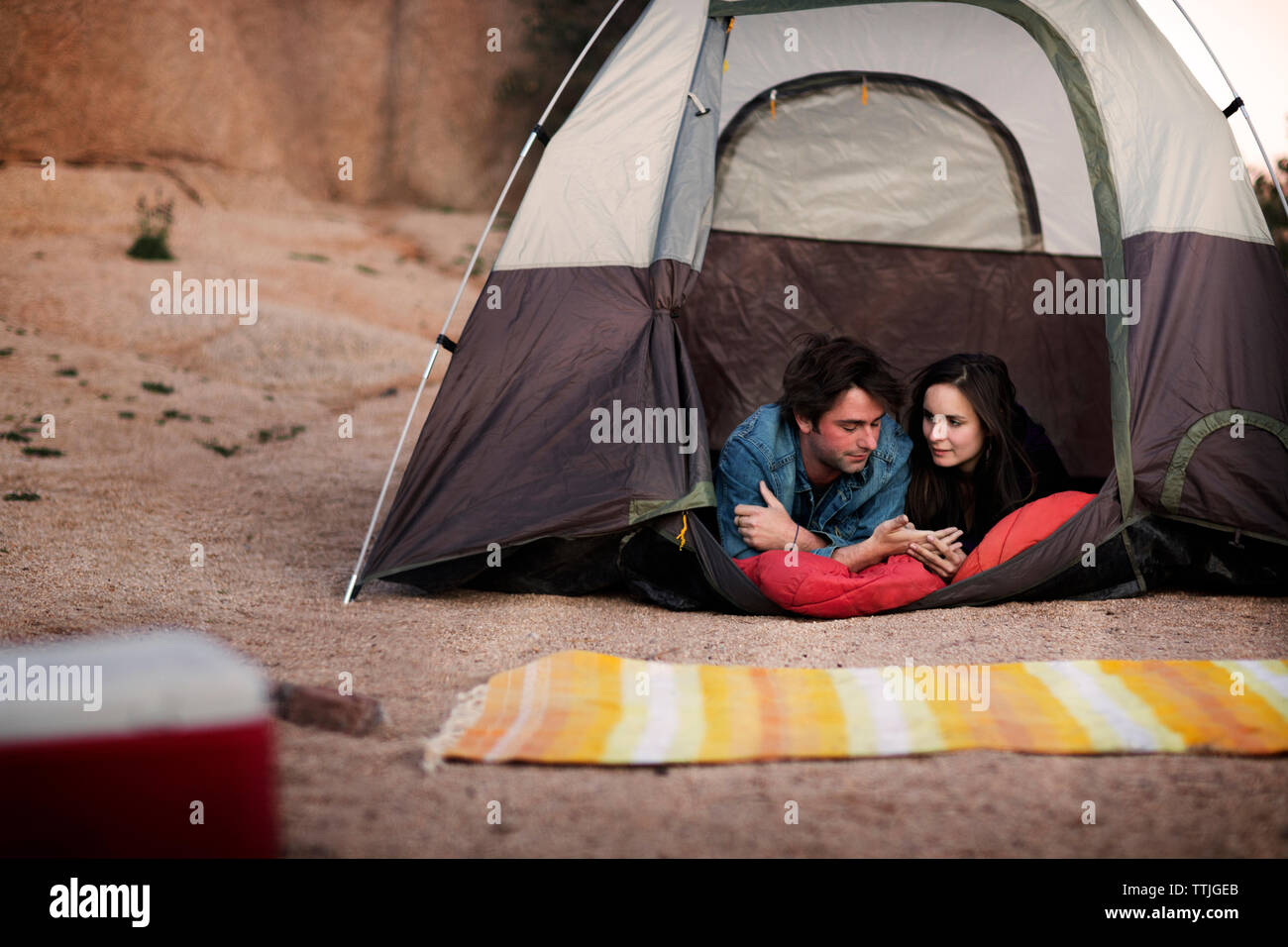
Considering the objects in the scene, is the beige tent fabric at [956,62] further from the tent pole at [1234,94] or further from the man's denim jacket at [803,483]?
the man's denim jacket at [803,483]

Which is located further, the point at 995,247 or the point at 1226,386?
the point at 995,247

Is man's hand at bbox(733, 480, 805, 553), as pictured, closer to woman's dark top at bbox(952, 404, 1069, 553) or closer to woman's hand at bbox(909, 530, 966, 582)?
woman's hand at bbox(909, 530, 966, 582)

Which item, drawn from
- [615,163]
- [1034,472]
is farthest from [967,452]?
[615,163]

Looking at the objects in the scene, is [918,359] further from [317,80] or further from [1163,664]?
[317,80]

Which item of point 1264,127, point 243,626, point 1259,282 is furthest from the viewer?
point 1264,127

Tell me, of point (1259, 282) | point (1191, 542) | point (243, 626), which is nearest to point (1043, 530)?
point (1191, 542)

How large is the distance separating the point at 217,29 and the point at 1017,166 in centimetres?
922

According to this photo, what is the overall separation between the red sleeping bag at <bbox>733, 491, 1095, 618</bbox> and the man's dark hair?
1.52ft

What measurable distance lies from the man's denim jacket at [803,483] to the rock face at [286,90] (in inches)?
333

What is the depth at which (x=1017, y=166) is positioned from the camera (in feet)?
14.5

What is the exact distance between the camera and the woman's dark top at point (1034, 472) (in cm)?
348

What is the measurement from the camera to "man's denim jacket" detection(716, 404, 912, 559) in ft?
11.0

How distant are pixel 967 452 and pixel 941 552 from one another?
0.43 metres

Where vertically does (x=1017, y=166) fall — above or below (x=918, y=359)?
above
